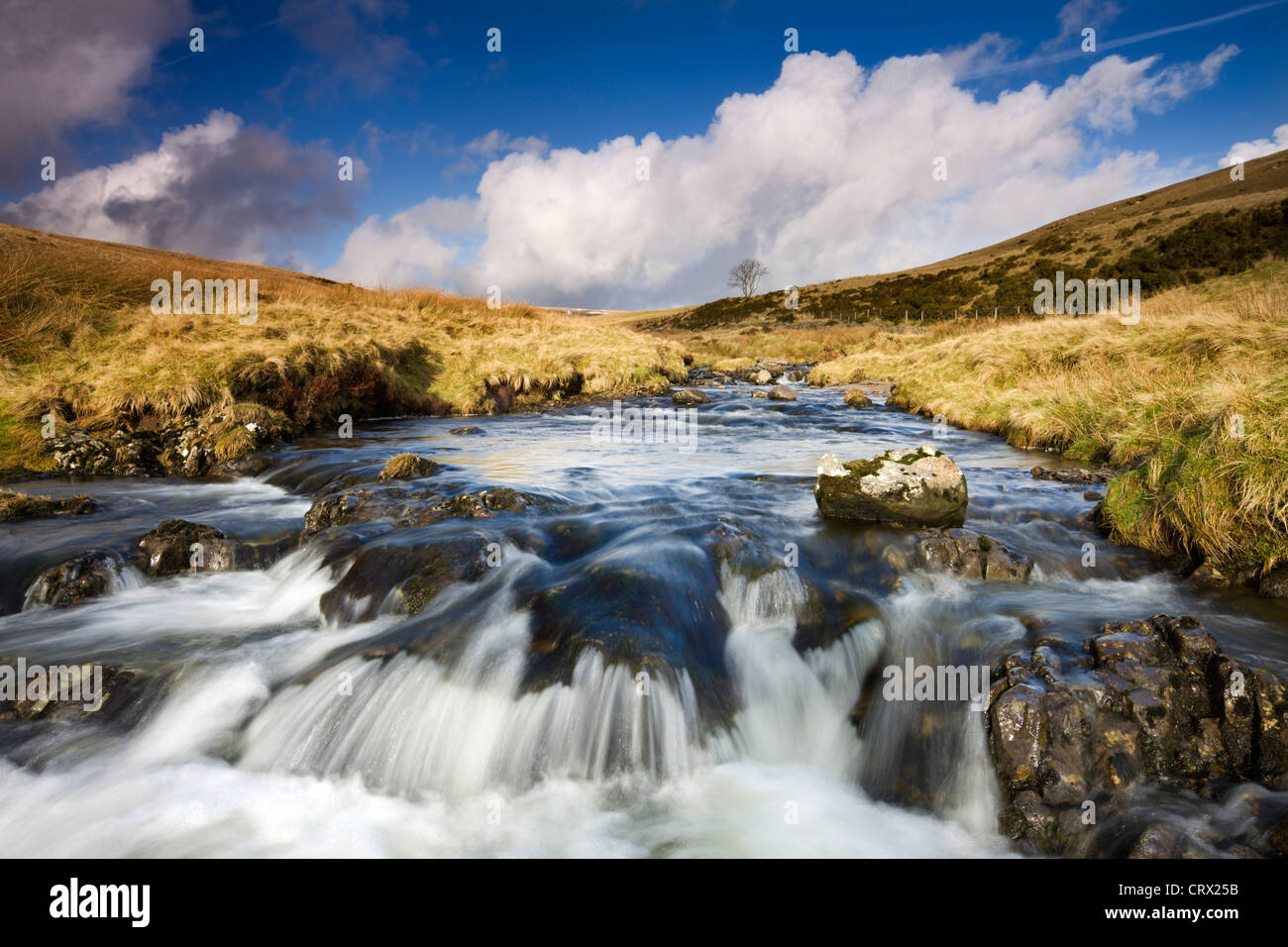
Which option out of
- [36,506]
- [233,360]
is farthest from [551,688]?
[233,360]

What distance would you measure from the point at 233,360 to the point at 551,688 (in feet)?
41.6

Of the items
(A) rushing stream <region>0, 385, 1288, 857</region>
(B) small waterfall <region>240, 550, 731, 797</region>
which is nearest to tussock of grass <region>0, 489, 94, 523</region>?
(A) rushing stream <region>0, 385, 1288, 857</region>

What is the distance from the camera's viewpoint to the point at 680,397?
68.2 feet

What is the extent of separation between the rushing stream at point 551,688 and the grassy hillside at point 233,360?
16.7 ft

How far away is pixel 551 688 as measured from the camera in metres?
4.53

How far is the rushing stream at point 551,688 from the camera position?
373 cm

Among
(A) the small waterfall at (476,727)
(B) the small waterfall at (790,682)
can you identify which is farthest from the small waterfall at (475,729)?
(B) the small waterfall at (790,682)

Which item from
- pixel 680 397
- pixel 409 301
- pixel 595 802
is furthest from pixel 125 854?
pixel 409 301

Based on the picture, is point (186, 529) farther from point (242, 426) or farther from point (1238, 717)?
point (1238, 717)

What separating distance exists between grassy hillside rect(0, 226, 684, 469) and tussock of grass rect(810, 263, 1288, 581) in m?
12.4

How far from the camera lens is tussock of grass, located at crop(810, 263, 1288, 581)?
5707mm

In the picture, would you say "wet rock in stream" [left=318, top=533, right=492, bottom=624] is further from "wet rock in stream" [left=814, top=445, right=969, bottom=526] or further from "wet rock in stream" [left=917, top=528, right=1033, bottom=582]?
"wet rock in stream" [left=917, top=528, right=1033, bottom=582]

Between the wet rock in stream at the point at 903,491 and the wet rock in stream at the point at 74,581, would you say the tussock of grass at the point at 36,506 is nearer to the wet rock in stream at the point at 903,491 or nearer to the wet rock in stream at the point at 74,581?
the wet rock in stream at the point at 74,581
